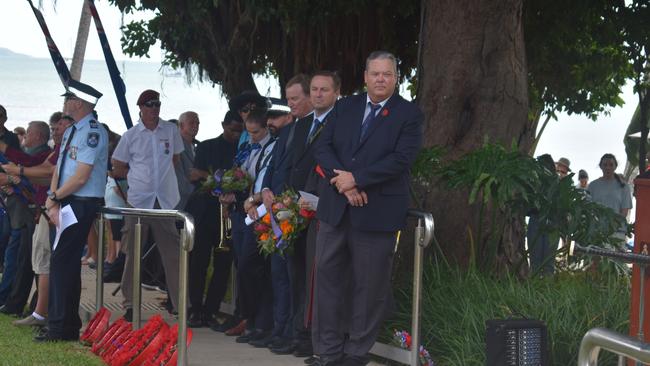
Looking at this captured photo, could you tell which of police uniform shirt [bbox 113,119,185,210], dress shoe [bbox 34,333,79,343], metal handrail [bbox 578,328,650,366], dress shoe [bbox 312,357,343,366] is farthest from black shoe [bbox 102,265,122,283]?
metal handrail [bbox 578,328,650,366]

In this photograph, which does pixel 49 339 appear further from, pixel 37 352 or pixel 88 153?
pixel 88 153

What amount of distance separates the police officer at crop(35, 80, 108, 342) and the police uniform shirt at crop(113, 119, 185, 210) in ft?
2.71

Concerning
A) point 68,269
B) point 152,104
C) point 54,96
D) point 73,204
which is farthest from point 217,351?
point 54,96

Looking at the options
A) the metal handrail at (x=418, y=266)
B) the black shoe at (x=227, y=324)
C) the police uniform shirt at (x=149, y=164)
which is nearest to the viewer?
the metal handrail at (x=418, y=266)

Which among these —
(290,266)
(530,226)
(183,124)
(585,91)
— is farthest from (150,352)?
(585,91)

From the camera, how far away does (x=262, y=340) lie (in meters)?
8.60

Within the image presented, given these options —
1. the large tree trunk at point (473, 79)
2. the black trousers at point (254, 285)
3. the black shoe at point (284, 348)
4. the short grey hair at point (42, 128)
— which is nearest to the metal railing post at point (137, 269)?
the black trousers at point (254, 285)

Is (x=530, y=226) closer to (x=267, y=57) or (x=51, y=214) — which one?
(x=51, y=214)

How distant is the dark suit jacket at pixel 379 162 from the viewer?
6953mm

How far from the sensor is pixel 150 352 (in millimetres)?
7473

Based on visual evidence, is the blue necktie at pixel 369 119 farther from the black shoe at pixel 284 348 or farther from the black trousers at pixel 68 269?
the black trousers at pixel 68 269

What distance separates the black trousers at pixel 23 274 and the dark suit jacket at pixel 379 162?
3.87m

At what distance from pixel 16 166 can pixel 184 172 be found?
1.78 m

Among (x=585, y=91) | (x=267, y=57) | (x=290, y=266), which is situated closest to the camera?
(x=290, y=266)
